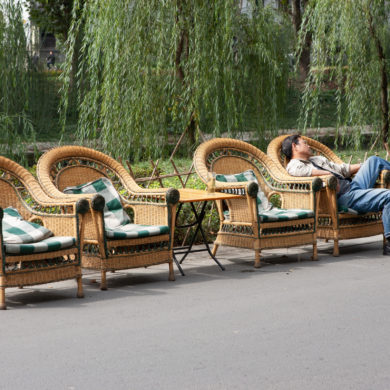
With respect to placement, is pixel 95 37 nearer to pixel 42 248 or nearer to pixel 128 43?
pixel 128 43

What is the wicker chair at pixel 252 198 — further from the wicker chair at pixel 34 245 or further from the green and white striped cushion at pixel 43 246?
the green and white striped cushion at pixel 43 246

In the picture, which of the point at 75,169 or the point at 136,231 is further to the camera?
the point at 75,169

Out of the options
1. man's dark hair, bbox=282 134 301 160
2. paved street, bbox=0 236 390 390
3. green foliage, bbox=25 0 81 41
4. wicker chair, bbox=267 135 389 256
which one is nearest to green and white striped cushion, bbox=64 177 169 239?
paved street, bbox=0 236 390 390

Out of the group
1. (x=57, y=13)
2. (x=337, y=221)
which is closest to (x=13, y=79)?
(x=337, y=221)

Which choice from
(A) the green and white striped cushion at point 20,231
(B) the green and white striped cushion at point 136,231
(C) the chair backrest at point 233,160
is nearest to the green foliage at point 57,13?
(C) the chair backrest at point 233,160

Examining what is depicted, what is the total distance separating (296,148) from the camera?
27.3 ft

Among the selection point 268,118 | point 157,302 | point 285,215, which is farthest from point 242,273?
point 268,118

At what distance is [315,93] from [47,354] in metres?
8.03

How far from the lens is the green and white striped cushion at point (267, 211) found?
7277mm

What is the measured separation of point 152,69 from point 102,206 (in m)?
3.99

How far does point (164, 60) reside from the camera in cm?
980

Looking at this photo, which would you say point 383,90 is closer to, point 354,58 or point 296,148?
point 354,58

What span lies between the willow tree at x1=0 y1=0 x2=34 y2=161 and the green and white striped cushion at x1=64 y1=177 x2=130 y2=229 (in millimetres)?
2244

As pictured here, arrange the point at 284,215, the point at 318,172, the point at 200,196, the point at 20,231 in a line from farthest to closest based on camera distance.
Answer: the point at 318,172, the point at 284,215, the point at 200,196, the point at 20,231
